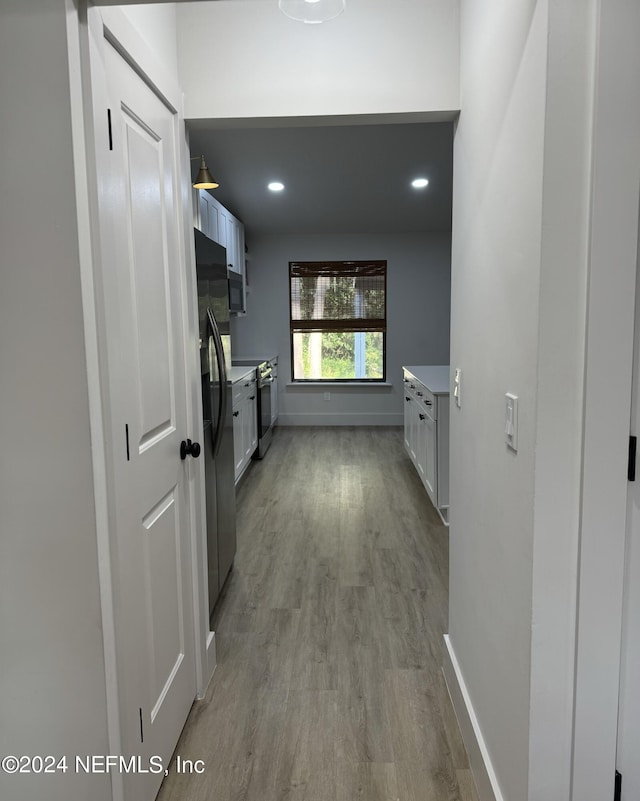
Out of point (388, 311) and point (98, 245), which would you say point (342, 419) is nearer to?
point (388, 311)

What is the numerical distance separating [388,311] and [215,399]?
5054 millimetres

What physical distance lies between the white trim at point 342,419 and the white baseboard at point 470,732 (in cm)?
519

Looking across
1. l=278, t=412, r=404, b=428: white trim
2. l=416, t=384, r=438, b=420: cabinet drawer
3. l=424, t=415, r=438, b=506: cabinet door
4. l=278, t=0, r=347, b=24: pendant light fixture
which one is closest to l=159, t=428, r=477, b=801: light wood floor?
l=424, t=415, r=438, b=506: cabinet door

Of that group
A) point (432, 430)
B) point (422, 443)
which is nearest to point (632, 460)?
point (432, 430)

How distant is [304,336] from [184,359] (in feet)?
17.9

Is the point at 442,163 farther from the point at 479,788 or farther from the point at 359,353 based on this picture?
the point at 479,788

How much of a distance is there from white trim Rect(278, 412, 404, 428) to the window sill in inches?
13.9

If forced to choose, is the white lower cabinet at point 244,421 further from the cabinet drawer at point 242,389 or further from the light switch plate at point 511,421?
the light switch plate at point 511,421

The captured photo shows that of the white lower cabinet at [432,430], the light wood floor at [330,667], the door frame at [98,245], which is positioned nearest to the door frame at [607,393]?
the light wood floor at [330,667]

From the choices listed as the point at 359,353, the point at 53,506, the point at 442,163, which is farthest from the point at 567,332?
the point at 359,353

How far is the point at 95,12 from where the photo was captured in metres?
1.21

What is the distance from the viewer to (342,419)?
740 centimetres

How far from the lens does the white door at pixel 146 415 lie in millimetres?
1338

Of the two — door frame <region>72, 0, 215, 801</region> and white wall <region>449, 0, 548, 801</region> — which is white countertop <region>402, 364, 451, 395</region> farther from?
door frame <region>72, 0, 215, 801</region>
